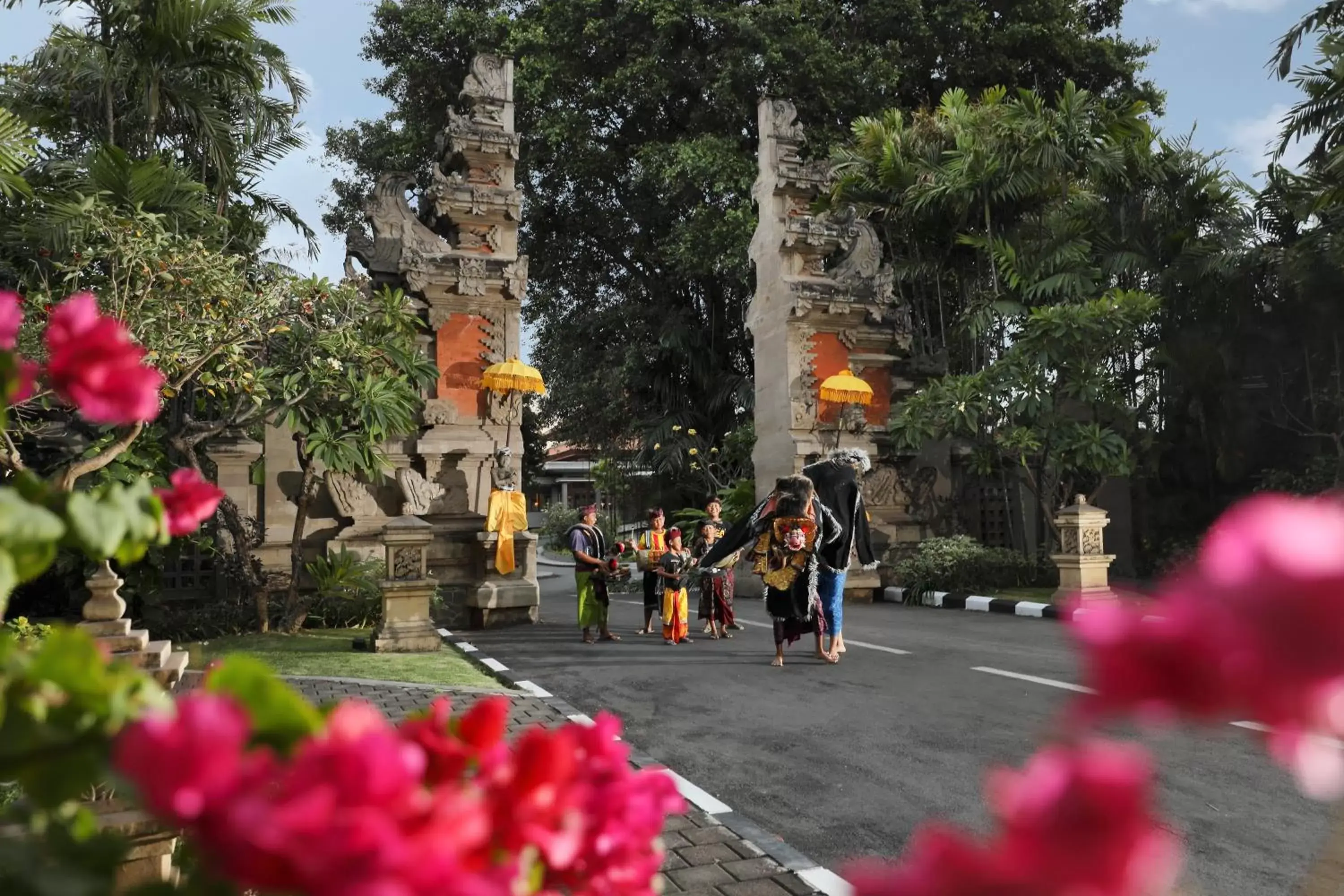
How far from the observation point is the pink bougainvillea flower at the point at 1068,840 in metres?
0.45

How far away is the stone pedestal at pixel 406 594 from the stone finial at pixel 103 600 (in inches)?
157

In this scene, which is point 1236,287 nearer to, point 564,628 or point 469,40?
point 564,628

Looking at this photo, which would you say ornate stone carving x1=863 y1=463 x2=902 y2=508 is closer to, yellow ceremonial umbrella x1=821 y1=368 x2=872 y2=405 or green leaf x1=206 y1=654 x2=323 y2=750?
yellow ceremonial umbrella x1=821 y1=368 x2=872 y2=405

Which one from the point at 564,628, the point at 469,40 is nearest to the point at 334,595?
the point at 564,628

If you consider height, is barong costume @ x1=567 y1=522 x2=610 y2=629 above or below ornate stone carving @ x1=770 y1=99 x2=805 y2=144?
below

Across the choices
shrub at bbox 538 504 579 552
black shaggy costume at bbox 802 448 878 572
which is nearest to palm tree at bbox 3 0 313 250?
black shaggy costume at bbox 802 448 878 572

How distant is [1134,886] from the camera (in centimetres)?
45

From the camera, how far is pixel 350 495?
1216 centimetres

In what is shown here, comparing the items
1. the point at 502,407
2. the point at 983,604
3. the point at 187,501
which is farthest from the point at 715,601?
the point at 187,501

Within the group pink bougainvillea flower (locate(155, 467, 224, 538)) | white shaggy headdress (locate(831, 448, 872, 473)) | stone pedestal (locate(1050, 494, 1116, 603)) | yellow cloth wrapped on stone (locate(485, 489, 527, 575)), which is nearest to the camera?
pink bougainvillea flower (locate(155, 467, 224, 538))

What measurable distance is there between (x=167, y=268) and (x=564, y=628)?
19.3ft

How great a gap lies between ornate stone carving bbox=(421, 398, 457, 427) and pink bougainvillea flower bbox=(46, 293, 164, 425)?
11.9 m

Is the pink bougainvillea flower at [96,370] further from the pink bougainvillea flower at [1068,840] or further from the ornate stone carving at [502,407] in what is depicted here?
the ornate stone carving at [502,407]

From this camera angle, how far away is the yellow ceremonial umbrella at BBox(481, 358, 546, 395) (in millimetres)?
12414
